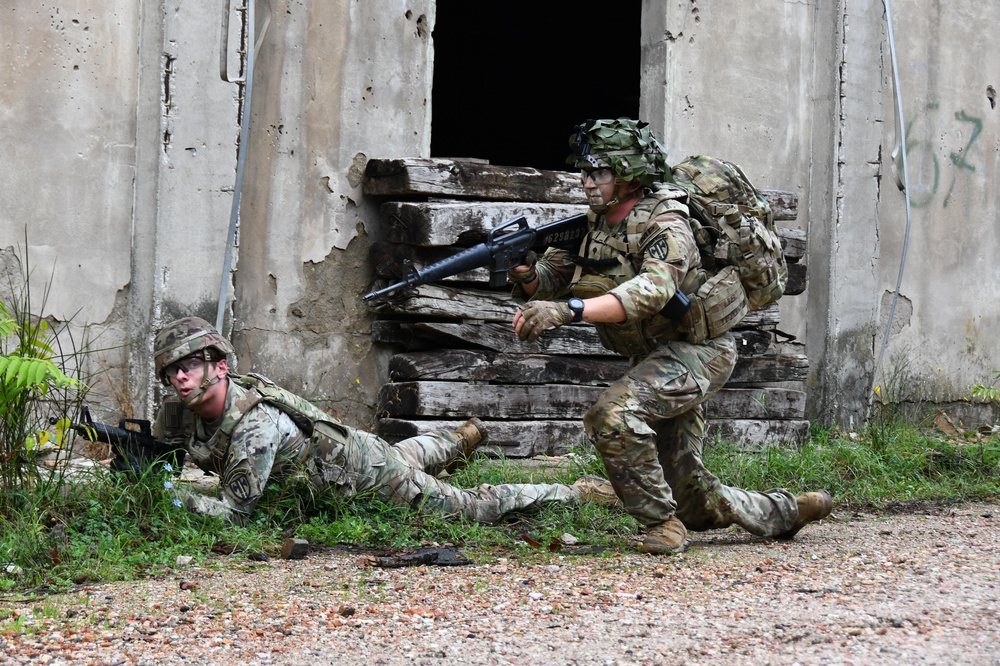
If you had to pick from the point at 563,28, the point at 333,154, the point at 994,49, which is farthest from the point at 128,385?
the point at 563,28

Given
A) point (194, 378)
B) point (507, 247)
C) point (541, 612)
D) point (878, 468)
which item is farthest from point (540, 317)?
point (878, 468)

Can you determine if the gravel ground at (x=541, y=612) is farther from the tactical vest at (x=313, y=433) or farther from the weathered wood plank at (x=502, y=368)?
the weathered wood plank at (x=502, y=368)

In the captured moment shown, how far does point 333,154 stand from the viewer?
20.5 ft

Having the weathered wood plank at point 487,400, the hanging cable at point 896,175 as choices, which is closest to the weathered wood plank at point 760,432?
the weathered wood plank at point 487,400

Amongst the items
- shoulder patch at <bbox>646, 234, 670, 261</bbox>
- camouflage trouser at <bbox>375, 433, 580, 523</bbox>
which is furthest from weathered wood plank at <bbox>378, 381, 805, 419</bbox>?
shoulder patch at <bbox>646, 234, 670, 261</bbox>

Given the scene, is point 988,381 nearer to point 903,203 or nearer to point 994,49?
point 903,203

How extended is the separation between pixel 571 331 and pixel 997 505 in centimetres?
242

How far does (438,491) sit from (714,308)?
1.34 meters

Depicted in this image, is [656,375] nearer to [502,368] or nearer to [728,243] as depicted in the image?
[728,243]

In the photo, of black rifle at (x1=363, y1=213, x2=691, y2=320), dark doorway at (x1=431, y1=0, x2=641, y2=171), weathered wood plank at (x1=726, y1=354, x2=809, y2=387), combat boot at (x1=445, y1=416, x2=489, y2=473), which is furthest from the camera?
dark doorway at (x1=431, y1=0, x2=641, y2=171)

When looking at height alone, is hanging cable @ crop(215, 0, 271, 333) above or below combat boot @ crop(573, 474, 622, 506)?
above

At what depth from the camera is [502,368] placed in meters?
6.28

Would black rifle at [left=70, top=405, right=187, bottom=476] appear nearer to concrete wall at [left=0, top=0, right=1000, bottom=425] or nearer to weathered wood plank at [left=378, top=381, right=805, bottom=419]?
concrete wall at [left=0, top=0, right=1000, bottom=425]

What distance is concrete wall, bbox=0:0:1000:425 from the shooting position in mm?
5613
